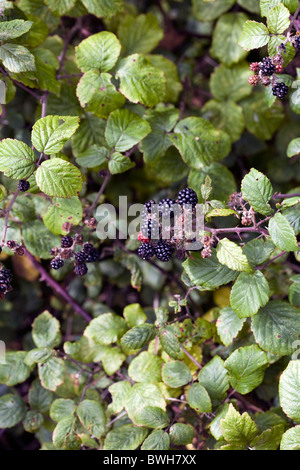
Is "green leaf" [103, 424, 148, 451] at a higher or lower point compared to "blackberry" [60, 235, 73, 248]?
lower

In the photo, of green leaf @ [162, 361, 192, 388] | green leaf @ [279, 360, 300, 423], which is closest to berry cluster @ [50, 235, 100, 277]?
green leaf @ [162, 361, 192, 388]

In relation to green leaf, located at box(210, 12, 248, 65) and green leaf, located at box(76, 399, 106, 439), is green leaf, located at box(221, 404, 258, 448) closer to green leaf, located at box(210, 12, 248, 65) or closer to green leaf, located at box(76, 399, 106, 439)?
green leaf, located at box(76, 399, 106, 439)

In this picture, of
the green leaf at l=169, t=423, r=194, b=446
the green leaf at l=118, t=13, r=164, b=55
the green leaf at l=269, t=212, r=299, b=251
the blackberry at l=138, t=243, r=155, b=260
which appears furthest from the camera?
the green leaf at l=118, t=13, r=164, b=55

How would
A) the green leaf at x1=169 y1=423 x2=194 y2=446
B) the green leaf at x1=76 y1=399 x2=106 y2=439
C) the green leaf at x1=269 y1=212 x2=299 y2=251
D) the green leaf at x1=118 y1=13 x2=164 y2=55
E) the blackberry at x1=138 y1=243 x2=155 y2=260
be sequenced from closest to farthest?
the green leaf at x1=269 y1=212 x2=299 y2=251
the blackberry at x1=138 y1=243 x2=155 y2=260
the green leaf at x1=169 y1=423 x2=194 y2=446
the green leaf at x1=76 y1=399 x2=106 y2=439
the green leaf at x1=118 y1=13 x2=164 y2=55

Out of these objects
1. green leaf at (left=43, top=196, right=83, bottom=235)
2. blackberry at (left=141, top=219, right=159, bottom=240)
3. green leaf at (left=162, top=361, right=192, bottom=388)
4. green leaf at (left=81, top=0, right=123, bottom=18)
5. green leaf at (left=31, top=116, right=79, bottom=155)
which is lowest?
green leaf at (left=162, top=361, right=192, bottom=388)

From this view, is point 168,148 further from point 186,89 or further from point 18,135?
point 18,135

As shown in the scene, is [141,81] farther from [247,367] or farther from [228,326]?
[247,367]

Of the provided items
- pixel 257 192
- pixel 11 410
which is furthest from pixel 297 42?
pixel 11 410

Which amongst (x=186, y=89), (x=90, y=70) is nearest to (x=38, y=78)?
(x=90, y=70)
